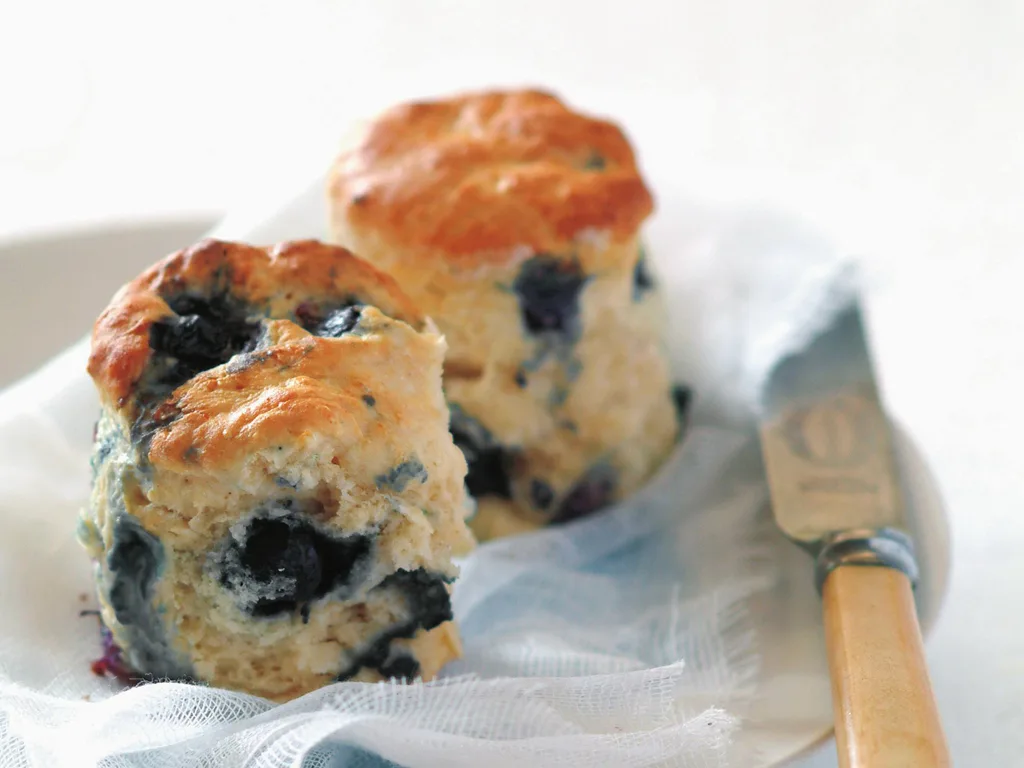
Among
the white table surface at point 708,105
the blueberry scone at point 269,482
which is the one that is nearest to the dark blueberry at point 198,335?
the blueberry scone at point 269,482

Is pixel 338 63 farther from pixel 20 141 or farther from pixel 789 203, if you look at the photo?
pixel 789 203

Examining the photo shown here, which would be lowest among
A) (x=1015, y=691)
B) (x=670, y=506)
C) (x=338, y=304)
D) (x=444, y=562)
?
(x=1015, y=691)

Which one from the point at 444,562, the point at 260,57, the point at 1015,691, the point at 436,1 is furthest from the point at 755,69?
the point at 444,562

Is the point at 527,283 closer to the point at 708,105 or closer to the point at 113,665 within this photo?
the point at 113,665

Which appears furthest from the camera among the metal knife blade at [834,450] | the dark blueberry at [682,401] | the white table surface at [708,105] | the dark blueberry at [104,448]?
the white table surface at [708,105]

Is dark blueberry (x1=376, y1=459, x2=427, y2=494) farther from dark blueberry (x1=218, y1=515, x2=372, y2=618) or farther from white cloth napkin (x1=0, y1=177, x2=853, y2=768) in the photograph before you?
white cloth napkin (x1=0, y1=177, x2=853, y2=768)

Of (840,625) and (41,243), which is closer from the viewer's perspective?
(840,625)

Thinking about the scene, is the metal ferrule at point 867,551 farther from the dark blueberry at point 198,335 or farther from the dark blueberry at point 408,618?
the dark blueberry at point 198,335
